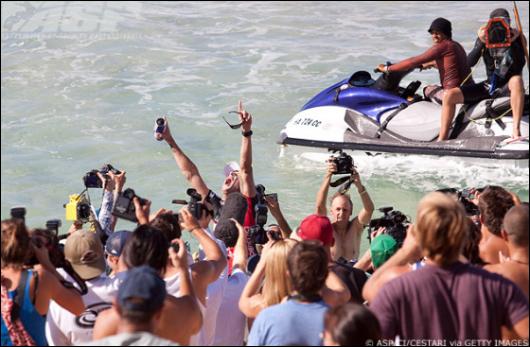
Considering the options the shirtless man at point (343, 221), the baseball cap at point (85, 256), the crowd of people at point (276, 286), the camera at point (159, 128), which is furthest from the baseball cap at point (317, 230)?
the camera at point (159, 128)

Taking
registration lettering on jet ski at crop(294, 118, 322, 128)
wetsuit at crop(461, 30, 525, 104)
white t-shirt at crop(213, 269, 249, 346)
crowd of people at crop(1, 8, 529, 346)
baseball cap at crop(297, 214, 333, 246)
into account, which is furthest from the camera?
registration lettering on jet ski at crop(294, 118, 322, 128)

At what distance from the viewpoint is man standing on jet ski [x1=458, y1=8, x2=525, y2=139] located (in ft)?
32.2

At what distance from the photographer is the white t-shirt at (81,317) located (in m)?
4.91

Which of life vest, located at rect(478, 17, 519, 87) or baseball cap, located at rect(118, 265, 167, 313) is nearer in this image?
baseball cap, located at rect(118, 265, 167, 313)

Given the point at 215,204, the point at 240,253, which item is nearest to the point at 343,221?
the point at 215,204

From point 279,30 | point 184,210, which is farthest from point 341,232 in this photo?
point 279,30

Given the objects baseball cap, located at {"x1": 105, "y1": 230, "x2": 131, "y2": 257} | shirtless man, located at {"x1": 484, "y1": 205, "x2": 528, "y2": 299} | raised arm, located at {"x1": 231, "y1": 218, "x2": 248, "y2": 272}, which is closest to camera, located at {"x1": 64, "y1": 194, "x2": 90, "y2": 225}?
raised arm, located at {"x1": 231, "y1": 218, "x2": 248, "y2": 272}

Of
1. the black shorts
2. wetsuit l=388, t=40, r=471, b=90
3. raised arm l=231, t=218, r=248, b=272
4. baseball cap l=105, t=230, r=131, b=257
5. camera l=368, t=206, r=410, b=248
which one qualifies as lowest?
raised arm l=231, t=218, r=248, b=272

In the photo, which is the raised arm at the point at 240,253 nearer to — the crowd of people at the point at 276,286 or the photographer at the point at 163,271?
the crowd of people at the point at 276,286

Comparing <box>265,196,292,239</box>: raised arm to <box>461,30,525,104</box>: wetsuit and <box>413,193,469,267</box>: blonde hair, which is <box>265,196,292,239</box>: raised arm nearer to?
<box>413,193,469,267</box>: blonde hair

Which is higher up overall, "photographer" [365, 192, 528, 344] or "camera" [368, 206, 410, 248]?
"photographer" [365, 192, 528, 344]

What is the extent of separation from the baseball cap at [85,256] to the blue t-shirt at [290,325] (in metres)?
1.17

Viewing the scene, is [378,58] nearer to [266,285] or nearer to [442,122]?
[442,122]

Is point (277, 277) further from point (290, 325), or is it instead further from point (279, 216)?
point (279, 216)
